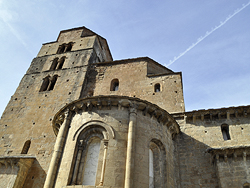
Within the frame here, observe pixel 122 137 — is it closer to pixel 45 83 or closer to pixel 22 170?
pixel 22 170

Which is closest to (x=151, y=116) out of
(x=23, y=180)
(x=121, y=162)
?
(x=121, y=162)

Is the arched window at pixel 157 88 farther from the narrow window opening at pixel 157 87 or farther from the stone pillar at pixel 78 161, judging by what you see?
the stone pillar at pixel 78 161

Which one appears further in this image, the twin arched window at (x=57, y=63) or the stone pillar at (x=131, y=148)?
the twin arched window at (x=57, y=63)

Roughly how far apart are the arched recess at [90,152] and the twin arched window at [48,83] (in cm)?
925

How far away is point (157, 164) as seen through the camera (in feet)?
32.9

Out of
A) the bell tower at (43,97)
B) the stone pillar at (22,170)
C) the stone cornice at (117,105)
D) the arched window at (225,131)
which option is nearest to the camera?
the stone cornice at (117,105)

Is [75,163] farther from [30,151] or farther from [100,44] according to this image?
[100,44]

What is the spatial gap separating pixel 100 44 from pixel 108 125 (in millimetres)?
14253

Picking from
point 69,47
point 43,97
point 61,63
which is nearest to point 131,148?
point 43,97

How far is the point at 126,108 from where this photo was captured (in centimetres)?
1045

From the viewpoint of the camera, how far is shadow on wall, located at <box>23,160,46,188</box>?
12234mm

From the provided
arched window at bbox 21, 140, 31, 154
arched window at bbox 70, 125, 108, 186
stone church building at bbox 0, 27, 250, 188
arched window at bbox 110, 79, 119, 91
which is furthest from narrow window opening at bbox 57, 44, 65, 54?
arched window at bbox 70, 125, 108, 186

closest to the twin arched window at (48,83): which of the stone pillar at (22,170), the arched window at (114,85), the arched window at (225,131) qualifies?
the arched window at (114,85)

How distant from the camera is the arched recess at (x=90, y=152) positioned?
351 inches
